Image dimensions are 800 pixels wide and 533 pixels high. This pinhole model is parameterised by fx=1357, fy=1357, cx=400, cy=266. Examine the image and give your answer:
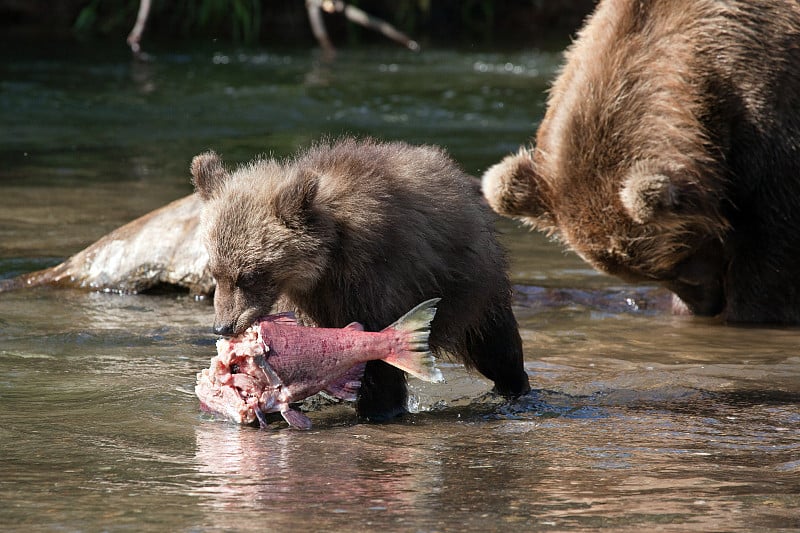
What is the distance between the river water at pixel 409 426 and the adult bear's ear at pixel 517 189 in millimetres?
677

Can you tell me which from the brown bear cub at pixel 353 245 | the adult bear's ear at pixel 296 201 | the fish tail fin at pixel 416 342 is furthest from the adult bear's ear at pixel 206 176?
the fish tail fin at pixel 416 342

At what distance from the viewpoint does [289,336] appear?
5742 mm

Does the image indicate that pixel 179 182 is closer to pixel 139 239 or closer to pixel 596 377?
pixel 139 239

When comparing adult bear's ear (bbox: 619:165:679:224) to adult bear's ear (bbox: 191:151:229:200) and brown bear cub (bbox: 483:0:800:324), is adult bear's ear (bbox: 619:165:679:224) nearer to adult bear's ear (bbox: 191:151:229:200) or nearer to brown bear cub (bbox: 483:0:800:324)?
brown bear cub (bbox: 483:0:800:324)

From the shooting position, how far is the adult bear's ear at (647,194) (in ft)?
25.0

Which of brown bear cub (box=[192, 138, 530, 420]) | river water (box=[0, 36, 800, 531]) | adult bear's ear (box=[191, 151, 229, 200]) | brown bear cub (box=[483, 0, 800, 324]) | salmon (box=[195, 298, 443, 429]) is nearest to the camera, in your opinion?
river water (box=[0, 36, 800, 531])

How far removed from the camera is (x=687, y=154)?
8.20m

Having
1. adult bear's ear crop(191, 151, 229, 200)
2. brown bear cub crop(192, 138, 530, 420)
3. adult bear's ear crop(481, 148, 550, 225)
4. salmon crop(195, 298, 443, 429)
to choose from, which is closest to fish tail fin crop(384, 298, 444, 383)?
salmon crop(195, 298, 443, 429)

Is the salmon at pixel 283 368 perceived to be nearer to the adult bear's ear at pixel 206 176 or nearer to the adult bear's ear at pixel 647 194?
the adult bear's ear at pixel 206 176

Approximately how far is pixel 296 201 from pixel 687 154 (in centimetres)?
331

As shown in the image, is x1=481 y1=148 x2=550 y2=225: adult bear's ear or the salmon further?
x1=481 y1=148 x2=550 y2=225: adult bear's ear

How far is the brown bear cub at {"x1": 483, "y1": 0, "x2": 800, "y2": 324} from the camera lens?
8.12 metres

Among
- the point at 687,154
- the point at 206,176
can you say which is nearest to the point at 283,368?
the point at 206,176

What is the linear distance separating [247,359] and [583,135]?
10.7ft
